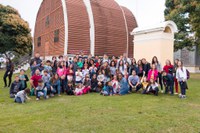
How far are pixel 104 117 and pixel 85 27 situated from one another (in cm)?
1552

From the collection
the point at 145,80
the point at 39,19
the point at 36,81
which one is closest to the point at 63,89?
the point at 36,81

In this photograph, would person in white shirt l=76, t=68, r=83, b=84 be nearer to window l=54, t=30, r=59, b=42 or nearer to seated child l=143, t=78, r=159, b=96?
seated child l=143, t=78, r=159, b=96

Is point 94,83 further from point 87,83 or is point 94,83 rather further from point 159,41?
point 159,41

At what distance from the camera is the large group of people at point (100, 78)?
8211mm

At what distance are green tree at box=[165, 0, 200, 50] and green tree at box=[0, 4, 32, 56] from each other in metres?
17.7

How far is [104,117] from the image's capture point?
529 cm

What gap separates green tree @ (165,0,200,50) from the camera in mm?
15281

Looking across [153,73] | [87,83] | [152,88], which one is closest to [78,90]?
[87,83]

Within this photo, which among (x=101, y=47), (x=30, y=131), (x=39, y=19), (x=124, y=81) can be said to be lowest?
(x=30, y=131)

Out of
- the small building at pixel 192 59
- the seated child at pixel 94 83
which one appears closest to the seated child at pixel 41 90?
the seated child at pixel 94 83

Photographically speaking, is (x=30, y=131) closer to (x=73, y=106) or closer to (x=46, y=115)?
(x=46, y=115)

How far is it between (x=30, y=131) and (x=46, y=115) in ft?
3.79

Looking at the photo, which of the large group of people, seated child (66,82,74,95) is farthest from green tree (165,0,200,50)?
seated child (66,82,74,95)

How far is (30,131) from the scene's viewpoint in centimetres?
435
